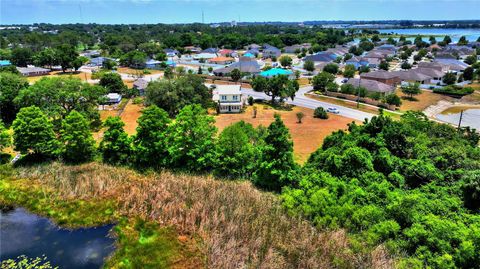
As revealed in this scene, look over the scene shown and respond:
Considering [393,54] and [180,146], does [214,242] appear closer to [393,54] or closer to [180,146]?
[180,146]

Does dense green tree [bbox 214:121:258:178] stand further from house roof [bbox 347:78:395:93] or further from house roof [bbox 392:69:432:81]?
house roof [bbox 392:69:432:81]

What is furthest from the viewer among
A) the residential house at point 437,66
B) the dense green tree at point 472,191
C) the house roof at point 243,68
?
the house roof at point 243,68

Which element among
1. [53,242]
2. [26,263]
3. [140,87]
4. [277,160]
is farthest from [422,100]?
[26,263]

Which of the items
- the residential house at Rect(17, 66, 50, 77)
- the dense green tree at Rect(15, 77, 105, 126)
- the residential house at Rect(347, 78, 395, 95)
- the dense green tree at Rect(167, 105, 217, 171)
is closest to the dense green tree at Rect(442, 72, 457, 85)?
the residential house at Rect(347, 78, 395, 95)

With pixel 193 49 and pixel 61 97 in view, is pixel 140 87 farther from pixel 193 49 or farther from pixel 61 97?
pixel 193 49

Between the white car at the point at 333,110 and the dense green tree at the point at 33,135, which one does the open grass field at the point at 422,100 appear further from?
the dense green tree at the point at 33,135

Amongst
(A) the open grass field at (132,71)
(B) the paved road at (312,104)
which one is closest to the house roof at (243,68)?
(B) the paved road at (312,104)
